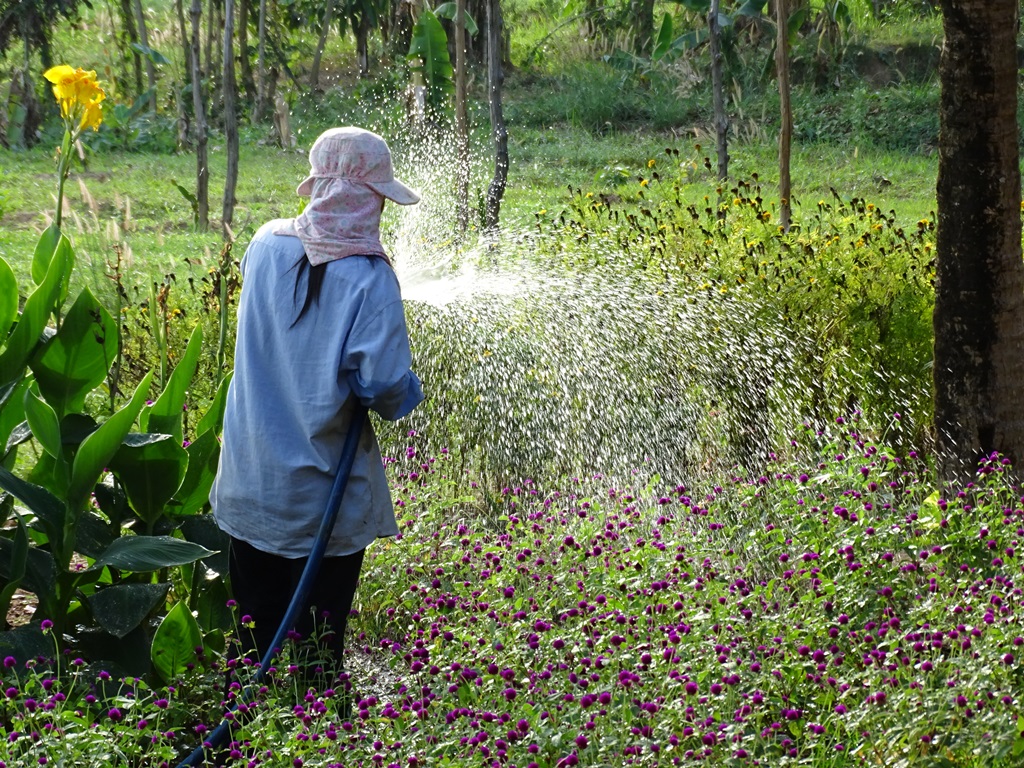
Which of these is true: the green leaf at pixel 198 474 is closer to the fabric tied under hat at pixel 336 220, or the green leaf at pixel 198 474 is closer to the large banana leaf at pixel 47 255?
the large banana leaf at pixel 47 255

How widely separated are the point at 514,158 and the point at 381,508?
11.9 metres

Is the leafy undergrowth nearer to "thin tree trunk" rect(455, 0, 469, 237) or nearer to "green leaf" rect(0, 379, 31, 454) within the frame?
"green leaf" rect(0, 379, 31, 454)

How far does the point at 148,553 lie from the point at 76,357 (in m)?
0.81

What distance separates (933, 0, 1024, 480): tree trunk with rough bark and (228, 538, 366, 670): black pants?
2.40 meters

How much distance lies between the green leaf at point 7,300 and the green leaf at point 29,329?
0.11 meters

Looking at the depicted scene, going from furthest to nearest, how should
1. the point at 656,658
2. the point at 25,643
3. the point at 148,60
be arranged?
the point at 148,60, the point at 25,643, the point at 656,658

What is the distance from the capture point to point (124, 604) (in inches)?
127

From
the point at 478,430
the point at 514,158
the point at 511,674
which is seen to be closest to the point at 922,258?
the point at 478,430

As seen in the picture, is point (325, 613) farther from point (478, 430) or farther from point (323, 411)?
point (478, 430)

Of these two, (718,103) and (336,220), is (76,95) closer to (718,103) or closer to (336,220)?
(336,220)

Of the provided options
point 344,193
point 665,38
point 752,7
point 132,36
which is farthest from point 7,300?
point 132,36

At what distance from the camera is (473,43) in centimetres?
1928

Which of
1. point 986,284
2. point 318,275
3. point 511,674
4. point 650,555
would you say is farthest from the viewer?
point 986,284

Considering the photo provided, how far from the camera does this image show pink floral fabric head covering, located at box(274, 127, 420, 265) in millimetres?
2893
